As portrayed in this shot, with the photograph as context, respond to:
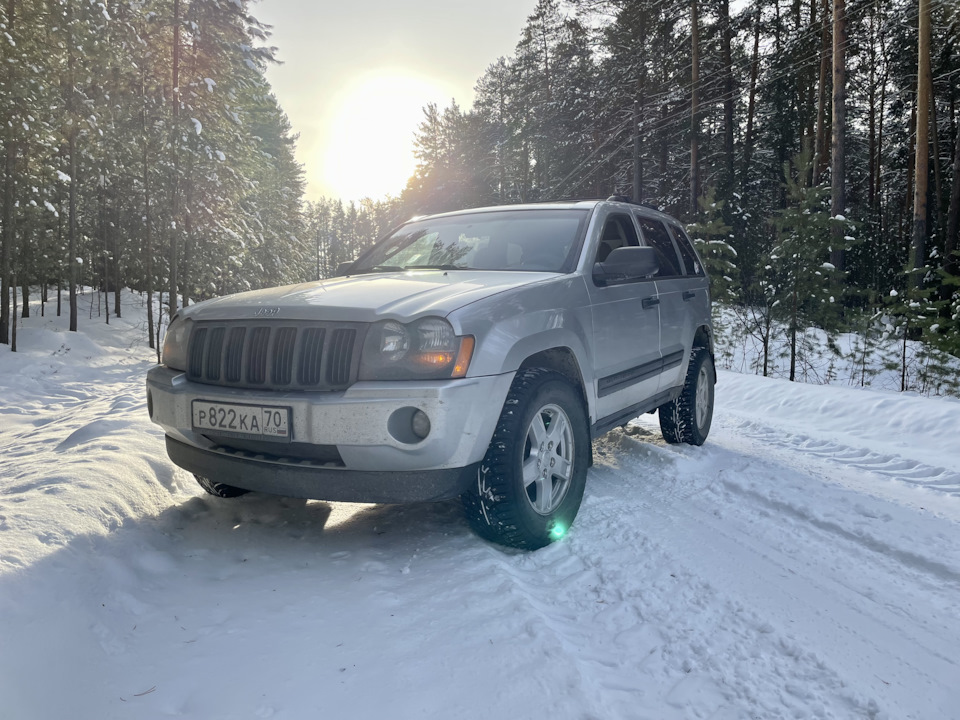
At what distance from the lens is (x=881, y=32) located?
73.1 ft

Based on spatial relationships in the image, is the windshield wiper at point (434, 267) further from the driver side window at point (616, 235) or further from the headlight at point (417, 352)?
the headlight at point (417, 352)

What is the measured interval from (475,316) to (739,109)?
2853 centimetres

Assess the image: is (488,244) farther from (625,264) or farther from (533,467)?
(533,467)

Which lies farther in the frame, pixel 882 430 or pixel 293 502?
pixel 882 430

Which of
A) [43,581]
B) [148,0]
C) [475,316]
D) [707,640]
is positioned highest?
[148,0]

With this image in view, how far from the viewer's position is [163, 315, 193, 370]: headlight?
3.37 metres

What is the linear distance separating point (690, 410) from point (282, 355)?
379 cm

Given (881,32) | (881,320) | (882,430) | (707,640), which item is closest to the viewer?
(707,640)

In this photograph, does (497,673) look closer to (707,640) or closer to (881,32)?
(707,640)

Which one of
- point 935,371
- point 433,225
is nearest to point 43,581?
point 433,225

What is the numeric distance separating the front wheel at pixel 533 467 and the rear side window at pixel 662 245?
2132mm

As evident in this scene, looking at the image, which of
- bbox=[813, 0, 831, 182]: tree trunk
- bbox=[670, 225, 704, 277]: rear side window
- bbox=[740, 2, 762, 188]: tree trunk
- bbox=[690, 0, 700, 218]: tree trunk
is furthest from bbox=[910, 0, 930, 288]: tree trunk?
bbox=[670, 225, 704, 277]: rear side window

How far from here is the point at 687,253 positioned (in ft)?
19.4

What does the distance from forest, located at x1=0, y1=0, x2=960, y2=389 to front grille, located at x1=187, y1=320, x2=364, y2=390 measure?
9127 millimetres
